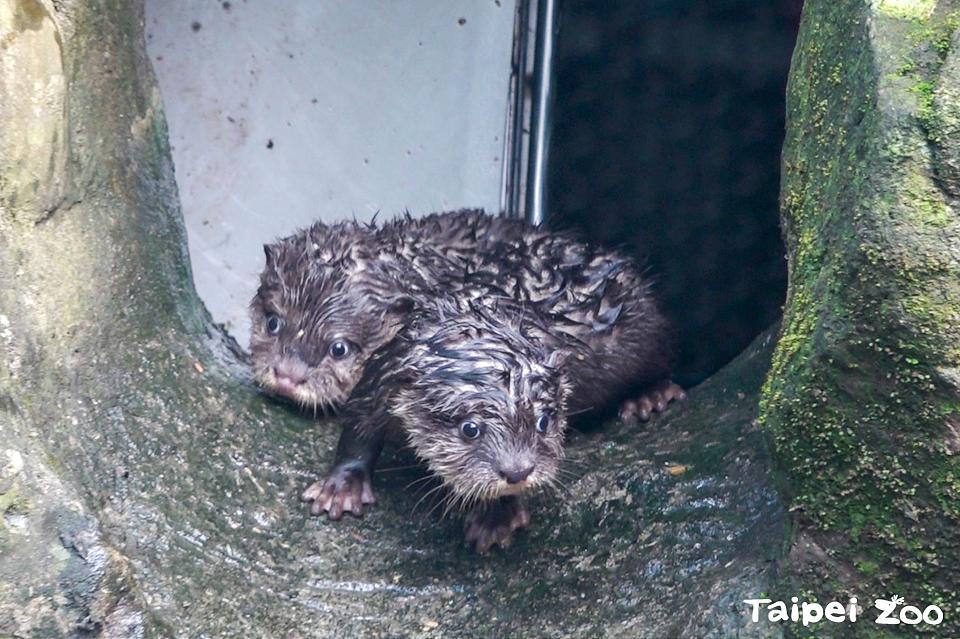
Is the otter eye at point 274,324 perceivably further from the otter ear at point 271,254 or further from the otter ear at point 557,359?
the otter ear at point 557,359

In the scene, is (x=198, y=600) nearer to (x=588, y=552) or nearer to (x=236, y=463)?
(x=236, y=463)

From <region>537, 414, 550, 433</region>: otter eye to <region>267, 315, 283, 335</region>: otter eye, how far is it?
109 centimetres

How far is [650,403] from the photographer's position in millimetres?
4145

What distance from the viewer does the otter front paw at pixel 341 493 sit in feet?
11.5

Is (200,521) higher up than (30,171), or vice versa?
(30,171)

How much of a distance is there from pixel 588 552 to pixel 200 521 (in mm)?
1084

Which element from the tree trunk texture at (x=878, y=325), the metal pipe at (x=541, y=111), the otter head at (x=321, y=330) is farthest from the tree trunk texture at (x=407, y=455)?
the metal pipe at (x=541, y=111)

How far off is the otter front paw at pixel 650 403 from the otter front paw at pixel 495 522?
79 centimetres

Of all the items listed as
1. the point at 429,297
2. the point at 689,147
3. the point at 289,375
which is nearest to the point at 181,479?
the point at 289,375

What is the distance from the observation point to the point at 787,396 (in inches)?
96.4

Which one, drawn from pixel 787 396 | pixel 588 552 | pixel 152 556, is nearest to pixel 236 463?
pixel 152 556

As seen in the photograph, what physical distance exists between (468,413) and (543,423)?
22 centimetres

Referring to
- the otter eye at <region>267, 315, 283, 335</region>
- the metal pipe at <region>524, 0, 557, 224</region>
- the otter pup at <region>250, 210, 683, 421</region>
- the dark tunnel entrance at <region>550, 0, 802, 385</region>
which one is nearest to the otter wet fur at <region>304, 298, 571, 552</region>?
the otter pup at <region>250, 210, 683, 421</region>

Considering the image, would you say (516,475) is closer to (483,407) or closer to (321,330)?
(483,407)
